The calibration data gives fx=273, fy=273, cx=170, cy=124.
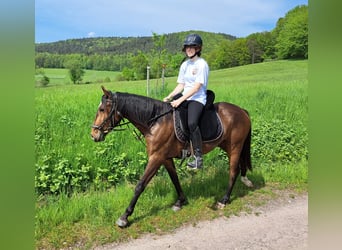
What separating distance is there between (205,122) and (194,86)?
0.71 m

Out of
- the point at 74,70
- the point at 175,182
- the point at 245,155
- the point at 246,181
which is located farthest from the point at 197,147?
the point at 74,70

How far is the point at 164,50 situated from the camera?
43.6ft

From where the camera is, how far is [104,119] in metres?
3.96

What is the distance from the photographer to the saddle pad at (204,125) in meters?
4.36

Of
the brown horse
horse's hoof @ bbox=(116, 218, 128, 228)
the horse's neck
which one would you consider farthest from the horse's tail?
horse's hoof @ bbox=(116, 218, 128, 228)

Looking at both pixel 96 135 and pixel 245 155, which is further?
pixel 245 155

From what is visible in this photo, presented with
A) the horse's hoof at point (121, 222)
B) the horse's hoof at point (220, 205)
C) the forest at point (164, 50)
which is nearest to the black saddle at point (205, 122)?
the horse's hoof at point (220, 205)

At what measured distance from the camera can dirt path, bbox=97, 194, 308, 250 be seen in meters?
3.69

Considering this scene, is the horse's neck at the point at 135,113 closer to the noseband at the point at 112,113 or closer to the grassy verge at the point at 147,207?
the noseband at the point at 112,113

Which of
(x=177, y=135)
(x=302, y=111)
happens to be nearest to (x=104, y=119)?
(x=177, y=135)

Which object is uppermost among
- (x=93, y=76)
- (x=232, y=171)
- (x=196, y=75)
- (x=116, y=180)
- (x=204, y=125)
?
(x=93, y=76)

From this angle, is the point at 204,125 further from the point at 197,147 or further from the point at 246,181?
the point at 246,181

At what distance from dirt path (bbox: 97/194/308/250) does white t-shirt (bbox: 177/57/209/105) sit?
195cm

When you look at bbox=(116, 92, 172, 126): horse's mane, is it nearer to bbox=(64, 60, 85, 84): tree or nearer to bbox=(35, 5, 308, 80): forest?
bbox=(35, 5, 308, 80): forest
